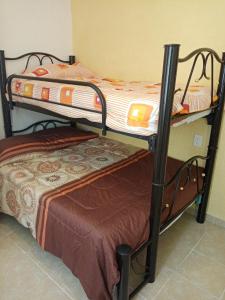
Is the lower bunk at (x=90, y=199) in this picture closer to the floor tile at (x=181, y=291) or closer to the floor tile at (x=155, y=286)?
the floor tile at (x=155, y=286)

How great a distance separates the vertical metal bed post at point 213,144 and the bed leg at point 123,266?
3.47ft

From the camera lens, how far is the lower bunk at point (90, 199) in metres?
1.26

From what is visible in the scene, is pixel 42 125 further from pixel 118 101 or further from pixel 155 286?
pixel 155 286

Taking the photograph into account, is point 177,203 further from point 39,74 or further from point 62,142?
point 39,74

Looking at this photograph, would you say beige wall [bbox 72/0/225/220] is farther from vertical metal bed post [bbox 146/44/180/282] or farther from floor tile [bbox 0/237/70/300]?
floor tile [bbox 0/237/70/300]

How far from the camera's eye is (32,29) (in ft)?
8.09

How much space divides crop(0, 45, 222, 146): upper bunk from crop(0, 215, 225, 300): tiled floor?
1.00 m

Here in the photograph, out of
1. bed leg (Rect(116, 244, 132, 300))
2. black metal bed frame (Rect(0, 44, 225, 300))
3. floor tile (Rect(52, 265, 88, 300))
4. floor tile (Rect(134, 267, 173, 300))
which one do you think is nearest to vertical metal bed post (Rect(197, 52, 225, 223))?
black metal bed frame (Rect(0, 44, 225, 300))

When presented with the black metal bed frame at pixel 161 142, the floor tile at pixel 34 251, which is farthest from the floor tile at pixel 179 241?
the floor tile at pixel 34 251

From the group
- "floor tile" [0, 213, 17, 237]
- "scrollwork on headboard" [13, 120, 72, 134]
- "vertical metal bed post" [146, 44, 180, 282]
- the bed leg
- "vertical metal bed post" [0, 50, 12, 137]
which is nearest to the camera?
"vertical metal bed post" [146, 44, 180, 282]

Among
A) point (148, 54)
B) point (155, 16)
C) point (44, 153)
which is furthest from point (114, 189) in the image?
point (155, 16)

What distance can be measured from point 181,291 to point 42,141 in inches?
63.6

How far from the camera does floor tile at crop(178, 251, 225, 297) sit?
1.58 meters

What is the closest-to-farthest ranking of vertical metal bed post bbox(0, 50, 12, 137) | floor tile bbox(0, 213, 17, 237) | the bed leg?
the bed leg < floor tile bbox(0, 213, 17, 237) < vertical metal bed post bbox(0, 50, 12, 137)
